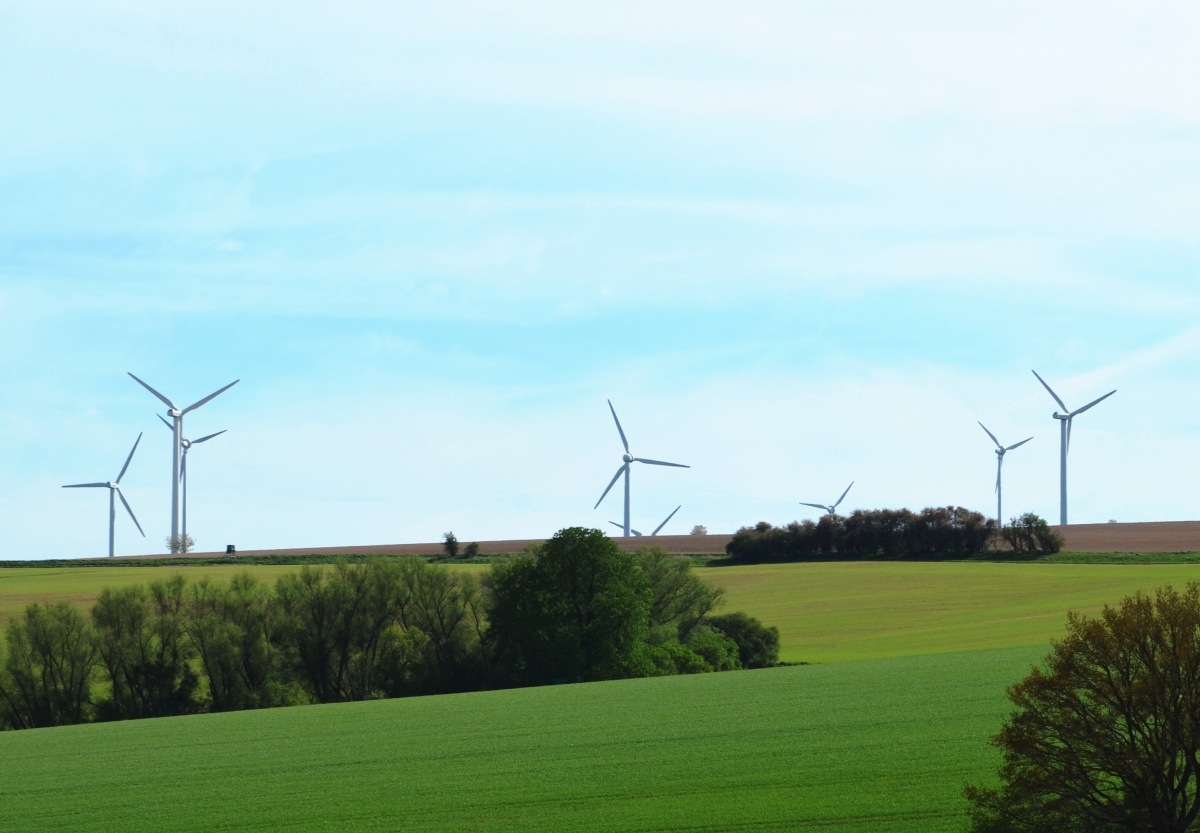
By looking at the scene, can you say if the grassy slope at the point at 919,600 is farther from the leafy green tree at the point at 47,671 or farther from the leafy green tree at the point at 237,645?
the leafy green tree at the point at 47,671

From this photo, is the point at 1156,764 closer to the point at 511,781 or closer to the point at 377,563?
the point at 511,781

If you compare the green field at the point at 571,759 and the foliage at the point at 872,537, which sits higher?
the foliage at the point at 872,537

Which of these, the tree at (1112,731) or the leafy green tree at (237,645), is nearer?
the tree at (1112,731)

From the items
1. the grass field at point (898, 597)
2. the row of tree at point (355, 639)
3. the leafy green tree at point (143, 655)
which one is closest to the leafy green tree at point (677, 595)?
the row of tree at point (355, 639)

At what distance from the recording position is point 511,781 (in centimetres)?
2541

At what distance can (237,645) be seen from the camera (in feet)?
203

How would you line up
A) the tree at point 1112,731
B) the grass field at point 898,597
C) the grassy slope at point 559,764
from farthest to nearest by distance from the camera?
the grass field at point 898,597 < the grassy slope at point 559,764 < the tree at point 1112,731

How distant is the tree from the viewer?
19.3m

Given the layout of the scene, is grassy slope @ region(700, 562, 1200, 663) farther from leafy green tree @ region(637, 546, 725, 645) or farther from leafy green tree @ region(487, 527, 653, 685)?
leafy green tree @ region(487, 527, 653, 685)

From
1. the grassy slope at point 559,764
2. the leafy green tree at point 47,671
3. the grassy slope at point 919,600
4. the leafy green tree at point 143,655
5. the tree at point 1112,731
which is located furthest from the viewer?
the grassy slope at point 919,600

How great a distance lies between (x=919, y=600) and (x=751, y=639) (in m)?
17.7

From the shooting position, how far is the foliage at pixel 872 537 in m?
101

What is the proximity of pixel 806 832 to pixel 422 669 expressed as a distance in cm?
4461

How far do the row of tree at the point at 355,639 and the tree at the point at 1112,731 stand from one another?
37.8 metres
